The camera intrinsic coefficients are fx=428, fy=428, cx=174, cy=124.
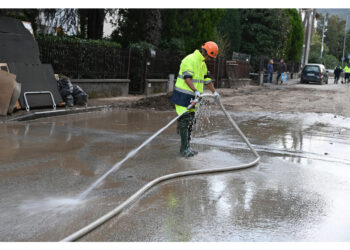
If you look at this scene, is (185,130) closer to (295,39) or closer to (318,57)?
(295,39)

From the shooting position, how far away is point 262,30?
3472cm

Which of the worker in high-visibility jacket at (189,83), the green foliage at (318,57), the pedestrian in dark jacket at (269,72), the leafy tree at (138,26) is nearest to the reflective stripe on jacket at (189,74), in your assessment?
the worker in high-visibility jacket at (189,83)

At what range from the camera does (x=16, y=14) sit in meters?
15.2

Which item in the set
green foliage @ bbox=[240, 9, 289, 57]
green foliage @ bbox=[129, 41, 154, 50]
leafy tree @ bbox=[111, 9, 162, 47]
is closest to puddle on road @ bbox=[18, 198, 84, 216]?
green foliage @ bbox=[129, 41, 154, 50]

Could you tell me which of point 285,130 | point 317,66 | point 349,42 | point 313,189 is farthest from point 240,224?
point 349,42

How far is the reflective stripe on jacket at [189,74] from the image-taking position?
6645 mm

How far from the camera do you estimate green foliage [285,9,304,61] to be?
4041cm

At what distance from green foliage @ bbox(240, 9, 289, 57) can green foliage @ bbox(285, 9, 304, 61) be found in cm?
470

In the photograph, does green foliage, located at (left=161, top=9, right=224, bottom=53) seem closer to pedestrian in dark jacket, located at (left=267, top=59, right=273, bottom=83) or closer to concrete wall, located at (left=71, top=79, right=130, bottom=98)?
concrete wall, located at (left=71, top=79, right=130, bottom=98)

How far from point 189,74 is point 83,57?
902 cm

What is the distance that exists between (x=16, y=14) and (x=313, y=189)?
13121 mm

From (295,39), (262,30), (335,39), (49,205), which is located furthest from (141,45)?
(335,39)

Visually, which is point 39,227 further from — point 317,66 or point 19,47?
point 317,66

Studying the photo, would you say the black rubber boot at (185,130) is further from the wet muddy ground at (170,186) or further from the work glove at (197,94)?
the work glove at (197,94)
